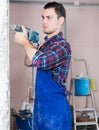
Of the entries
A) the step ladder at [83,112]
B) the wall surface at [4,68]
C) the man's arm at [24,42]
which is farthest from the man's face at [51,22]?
the step ladder at [83,112]

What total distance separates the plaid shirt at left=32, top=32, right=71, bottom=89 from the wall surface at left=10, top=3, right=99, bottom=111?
2279mm

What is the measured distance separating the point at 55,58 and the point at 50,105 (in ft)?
0.98

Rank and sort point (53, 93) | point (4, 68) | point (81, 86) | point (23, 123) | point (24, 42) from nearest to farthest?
point (4, 68), point (24, 42), point (53, 93), point (23, 123), point (81, 86)

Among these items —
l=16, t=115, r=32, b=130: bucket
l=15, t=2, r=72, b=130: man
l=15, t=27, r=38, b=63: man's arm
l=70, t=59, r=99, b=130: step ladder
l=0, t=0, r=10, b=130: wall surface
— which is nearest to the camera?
l=0, t=0, r=10, b=130: wall surface

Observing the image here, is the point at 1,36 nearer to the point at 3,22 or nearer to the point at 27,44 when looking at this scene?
the point at 3,22

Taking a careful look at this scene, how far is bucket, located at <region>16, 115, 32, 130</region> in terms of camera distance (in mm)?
3326

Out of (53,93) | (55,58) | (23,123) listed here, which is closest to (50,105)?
(53,93)

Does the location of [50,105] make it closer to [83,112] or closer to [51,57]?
[51,57]

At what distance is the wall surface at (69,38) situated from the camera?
13.0 ft

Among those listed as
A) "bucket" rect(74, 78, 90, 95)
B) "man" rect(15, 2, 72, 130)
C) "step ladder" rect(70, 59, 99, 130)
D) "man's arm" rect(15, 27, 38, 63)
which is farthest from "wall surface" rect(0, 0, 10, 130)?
"bucket" rect(74, 78, 90, 95)

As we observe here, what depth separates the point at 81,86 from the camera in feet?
12.7

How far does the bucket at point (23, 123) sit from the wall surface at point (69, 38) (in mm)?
429

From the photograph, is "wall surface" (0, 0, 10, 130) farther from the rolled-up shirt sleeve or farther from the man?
the man

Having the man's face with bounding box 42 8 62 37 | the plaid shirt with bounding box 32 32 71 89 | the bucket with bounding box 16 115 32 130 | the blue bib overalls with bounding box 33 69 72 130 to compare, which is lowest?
the bucket with bounding box 16 115 32 130
